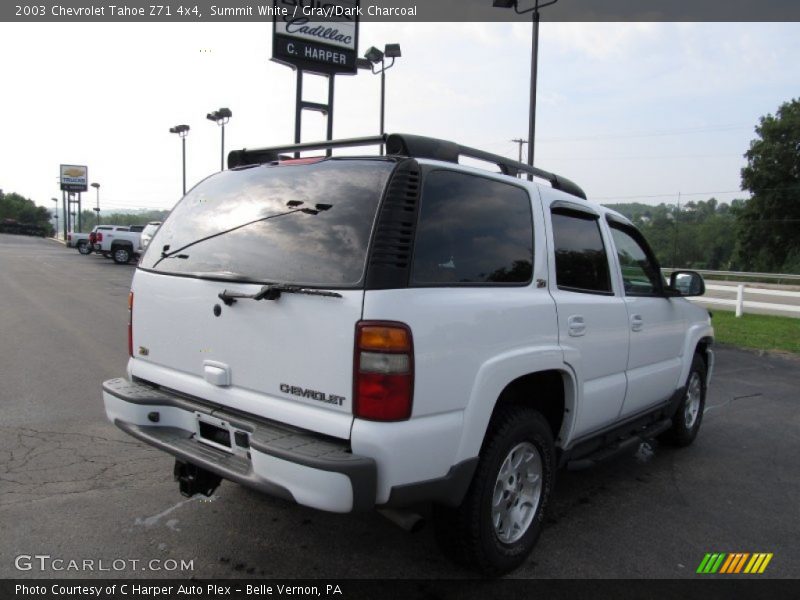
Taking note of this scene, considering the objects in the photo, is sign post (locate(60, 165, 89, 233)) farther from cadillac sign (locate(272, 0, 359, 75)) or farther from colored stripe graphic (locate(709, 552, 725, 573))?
colored stripe graphic (locate(709, 552, 725, 573))

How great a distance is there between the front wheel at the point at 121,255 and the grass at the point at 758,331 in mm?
25531

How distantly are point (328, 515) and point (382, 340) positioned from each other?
1658 millimetres

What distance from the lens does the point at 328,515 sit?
3588 millimetres

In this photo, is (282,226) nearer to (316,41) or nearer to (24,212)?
(316,41)

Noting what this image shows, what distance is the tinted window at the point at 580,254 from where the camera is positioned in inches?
139

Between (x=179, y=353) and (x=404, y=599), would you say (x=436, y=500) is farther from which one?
(x=179, y=353)

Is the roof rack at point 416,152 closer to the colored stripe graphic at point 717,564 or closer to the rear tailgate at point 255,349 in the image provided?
the rear tailgate at point 255,349

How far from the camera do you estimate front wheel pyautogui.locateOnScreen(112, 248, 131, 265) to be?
94.9 feet

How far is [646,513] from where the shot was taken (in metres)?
3.83

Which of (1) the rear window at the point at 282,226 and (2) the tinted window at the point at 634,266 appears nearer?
(1) the rear window at the point at 282,226

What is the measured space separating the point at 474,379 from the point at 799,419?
5195 millimetres

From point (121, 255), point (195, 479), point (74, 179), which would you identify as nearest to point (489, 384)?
point (195, 479)

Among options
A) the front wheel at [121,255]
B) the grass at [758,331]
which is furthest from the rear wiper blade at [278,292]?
the front wheel at [121,255]

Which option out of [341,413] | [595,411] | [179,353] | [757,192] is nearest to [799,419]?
[595,411]
